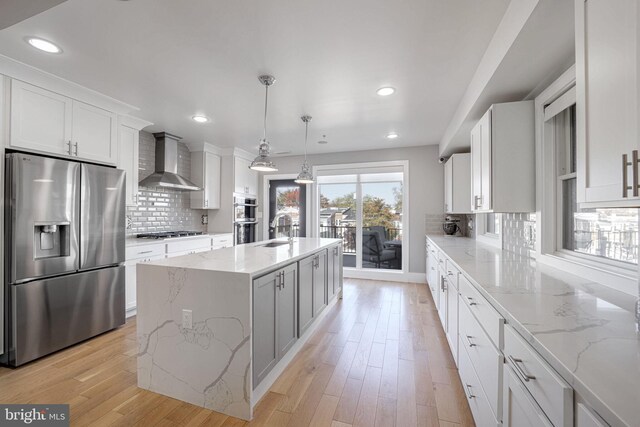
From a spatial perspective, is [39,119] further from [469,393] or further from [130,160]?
[469,393]

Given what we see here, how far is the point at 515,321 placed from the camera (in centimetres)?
100

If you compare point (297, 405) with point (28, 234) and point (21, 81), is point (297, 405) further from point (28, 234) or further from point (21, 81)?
point (21, 81)

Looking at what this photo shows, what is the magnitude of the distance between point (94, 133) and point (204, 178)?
198cm

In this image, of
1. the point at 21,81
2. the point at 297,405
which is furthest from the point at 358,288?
the point at 21,81

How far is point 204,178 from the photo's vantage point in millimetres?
4820

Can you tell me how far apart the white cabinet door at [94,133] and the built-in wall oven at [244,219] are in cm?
227

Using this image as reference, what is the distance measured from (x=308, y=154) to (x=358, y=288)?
2805 millimetres

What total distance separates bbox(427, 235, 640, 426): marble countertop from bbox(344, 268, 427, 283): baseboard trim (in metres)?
3.29

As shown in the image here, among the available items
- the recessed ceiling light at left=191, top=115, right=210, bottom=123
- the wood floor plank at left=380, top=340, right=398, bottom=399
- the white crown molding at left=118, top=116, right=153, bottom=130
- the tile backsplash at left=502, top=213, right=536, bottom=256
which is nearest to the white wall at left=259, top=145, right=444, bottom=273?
the tile backsplash at left=502, top=213, right=536, bottom=256

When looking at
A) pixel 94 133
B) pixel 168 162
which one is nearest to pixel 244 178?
pixel 168 162

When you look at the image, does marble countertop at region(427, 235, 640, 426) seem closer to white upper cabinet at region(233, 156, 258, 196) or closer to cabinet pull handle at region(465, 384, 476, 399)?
cabinet pull handle at region(465, 384, 476, 399)

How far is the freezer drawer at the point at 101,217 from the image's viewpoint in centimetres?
267

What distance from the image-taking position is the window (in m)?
1.40

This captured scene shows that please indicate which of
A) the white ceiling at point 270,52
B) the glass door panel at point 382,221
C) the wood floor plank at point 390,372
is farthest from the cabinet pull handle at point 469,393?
the glass door panel at point 382,221
